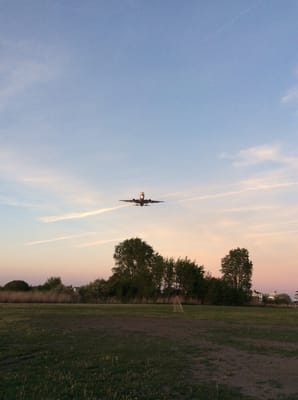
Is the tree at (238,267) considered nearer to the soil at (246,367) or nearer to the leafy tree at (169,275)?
the leafy tree at (169,275)

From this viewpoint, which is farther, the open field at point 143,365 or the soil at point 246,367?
the soil at point 246,367

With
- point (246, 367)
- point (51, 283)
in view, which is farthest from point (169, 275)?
point (246, 367)

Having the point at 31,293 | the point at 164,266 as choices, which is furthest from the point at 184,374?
the point at 164,266

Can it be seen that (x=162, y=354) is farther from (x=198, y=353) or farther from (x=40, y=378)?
(x=40, y=378)

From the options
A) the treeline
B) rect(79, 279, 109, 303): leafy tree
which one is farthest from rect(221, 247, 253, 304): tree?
rect(79, 279, 109, 303): leafy tree

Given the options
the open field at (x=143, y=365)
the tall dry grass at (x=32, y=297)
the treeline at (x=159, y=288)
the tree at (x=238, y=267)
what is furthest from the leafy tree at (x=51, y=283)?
the open field at (x=143, y=365)

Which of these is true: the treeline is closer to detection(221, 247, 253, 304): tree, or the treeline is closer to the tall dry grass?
the tall dry grass

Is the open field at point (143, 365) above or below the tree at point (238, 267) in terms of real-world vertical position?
below

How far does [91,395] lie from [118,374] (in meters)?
1.92

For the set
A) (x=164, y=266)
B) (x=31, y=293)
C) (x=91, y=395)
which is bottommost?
(x=91, y=395)

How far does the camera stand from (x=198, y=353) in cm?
1478

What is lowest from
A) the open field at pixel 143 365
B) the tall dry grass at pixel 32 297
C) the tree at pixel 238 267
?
the open field at pixel 143 365

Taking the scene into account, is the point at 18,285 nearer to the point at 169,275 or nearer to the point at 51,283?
the point at 51,283

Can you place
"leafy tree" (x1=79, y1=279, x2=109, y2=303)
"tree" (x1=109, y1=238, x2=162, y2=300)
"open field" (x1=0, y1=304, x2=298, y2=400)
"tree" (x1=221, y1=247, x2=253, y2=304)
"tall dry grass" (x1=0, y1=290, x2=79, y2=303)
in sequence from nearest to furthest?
1. "open field" (x1=0, y1=304, x2=298, y2=400)
2. "tall dry grass" (x1=0, y1=290, x2=79, y2=303)
3. "leafy tree" (x1=79, y1=279, x2=109, y2=303)
4. "tree" (x1=109, y1=238, x2=162, y2=300)
5. "tree" (x1=221, y1=247, x2=253, y2=304)
